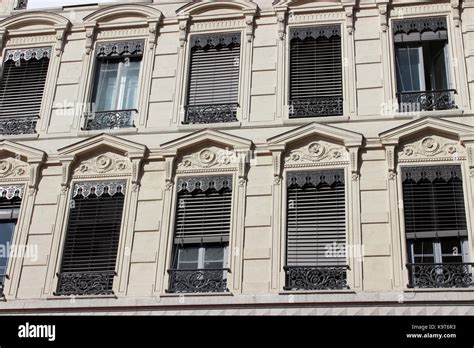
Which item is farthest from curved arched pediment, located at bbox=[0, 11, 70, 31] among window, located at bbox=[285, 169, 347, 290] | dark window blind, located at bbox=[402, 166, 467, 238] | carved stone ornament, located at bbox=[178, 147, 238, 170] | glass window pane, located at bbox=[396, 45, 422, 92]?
dark window blind, located at bbox=[402, 166, 467, 238]

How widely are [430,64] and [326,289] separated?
18.1 ft

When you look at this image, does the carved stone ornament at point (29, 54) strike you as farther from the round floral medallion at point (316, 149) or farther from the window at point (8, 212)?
the round floral medallion at point (316, 149)

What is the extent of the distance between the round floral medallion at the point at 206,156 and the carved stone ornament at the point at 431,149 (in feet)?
12.1

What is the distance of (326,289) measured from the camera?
13.2m

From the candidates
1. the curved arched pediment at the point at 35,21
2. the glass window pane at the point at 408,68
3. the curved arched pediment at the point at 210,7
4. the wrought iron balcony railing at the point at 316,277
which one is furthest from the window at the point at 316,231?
the curved arched pediment at the point at 35,21

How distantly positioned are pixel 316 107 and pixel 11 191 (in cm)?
650

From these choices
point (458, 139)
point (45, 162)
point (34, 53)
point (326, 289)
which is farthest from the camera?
point (34, 53)

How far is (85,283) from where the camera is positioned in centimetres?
1411

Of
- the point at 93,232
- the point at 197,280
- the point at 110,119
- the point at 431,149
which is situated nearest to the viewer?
the point at 197,280

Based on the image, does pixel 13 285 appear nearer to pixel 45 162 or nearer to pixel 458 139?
pixel 45 162

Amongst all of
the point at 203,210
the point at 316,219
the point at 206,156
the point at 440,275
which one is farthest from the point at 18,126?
the point at 440,275

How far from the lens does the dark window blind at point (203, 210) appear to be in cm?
1430

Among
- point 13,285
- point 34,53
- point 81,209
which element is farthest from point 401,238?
point 34,53

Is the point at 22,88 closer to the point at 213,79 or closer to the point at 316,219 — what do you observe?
the point at 213,79
